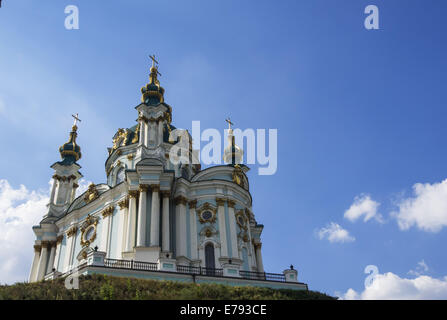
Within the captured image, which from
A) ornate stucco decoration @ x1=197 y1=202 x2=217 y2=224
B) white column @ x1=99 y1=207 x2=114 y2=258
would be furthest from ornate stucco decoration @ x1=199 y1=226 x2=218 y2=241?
white column @ x1=99 y1=207 x2=114 y2=258

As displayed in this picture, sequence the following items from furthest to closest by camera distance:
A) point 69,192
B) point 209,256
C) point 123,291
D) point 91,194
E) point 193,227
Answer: point 69,192 < point 91,194 < point 193,227 < point 209,256 < point 123,291

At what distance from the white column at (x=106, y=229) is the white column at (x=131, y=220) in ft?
7.75

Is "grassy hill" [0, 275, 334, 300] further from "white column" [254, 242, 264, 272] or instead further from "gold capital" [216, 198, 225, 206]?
"white column" [254, 242, 264, 272]

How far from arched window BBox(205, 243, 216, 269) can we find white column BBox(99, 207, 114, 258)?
704 centimetres

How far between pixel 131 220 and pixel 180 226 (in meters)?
3.51

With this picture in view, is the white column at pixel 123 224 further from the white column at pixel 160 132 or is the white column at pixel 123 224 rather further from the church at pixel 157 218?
the white column at pixel 160 132

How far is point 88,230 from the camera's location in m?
34.2

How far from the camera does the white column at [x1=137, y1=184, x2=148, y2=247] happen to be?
92.0 ft

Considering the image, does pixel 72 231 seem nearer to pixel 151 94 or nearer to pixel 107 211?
pixel 107 211

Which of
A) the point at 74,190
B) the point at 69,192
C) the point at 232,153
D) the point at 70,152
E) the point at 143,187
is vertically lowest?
the point at 143,187

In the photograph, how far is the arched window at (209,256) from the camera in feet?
98.4

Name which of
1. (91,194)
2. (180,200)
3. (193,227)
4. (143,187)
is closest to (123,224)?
(143,187)
